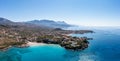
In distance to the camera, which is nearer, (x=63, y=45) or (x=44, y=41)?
(x=63, y=45)

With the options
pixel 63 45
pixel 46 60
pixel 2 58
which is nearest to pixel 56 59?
pixel 46 60

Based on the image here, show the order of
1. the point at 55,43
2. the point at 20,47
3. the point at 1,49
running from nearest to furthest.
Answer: the point at 1,49 < the point at 20,47 < the point at 55,43

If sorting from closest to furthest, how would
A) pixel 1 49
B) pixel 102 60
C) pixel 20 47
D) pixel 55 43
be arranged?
1. pixel 102 60
2. pixel 1 49
3. pixel 20 47
4. pixel 55 43

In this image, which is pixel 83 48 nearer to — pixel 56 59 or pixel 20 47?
pixel 56 59

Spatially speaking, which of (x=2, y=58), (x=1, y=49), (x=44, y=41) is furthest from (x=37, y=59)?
(x=44, y=41)

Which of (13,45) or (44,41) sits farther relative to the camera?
(44,41)

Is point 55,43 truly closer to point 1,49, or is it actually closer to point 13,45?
point 13,45

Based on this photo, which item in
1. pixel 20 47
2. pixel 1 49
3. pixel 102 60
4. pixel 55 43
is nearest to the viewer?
pixel 102 60

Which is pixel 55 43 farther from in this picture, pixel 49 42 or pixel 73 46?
pixel 73 46
